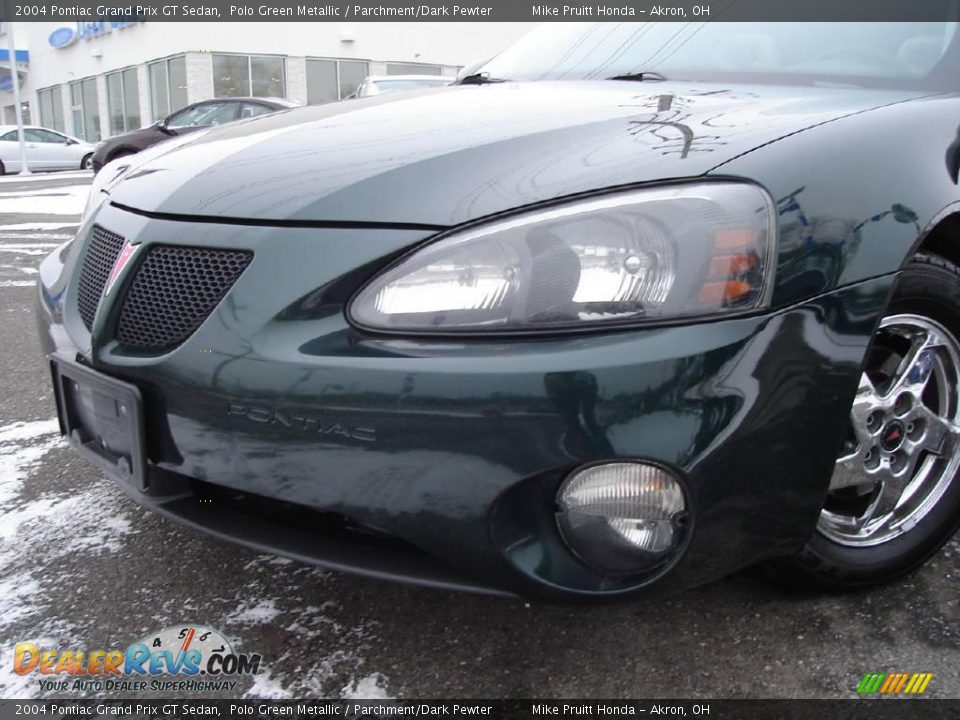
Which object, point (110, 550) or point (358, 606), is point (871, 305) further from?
point (110, 550)

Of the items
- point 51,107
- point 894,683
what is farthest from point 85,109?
point 894,683

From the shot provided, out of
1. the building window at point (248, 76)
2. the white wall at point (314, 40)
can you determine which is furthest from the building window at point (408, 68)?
the building window at point (248, 76)

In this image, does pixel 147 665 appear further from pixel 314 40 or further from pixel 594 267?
pixel 314 40

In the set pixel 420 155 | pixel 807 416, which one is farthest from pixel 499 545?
pixel 420 155

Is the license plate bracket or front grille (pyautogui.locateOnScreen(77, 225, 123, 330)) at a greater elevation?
front grille (pyautogui.locateOnScreen(77, 225, 123, 330))

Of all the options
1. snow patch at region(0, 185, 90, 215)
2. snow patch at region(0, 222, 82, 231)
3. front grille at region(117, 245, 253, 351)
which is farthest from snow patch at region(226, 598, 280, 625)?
snow patch at region(0, 185, 90, 215)

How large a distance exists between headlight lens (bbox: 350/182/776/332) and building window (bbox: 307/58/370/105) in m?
23.4

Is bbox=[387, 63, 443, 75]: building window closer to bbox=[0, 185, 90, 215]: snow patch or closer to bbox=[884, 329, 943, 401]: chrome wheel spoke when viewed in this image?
bbox=[0, 185, 90, 215]: snow patch

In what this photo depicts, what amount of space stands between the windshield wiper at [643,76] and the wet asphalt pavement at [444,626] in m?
1.37

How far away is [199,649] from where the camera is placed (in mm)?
1618

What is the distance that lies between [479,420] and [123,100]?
29.3 m

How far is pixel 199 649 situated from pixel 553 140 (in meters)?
1.24

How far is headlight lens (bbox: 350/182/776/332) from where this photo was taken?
4.15 feet

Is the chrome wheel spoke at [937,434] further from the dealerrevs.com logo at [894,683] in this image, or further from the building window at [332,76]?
the building window at [332,76]
